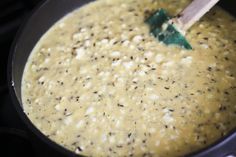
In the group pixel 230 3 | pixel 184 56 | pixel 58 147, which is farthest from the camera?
pixel 230 3

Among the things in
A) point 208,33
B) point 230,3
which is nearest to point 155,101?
point 208,33

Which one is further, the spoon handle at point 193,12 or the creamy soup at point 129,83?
the spoon handle at point 193,12

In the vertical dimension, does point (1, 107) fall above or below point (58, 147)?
below

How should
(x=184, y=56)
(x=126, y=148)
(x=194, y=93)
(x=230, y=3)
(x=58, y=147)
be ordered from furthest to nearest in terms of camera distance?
1. (x=230, y=3)
2. (x=184, y=56)
3. (x=194, y=93)
4. (x=126, y=148)
5. (x=58, y=147)

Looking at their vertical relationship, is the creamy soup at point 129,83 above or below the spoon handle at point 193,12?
below

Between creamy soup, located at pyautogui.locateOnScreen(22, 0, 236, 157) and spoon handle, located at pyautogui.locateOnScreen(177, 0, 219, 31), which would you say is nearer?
creamy soup, located at pyautogui.locateOnScreen(22, 0, 236, 157)

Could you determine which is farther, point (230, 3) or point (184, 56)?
point (230, 3)

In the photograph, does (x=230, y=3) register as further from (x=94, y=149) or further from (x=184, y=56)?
(x=94, y=149)

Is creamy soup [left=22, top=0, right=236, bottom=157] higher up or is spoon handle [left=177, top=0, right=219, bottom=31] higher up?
spoon handle [left=177, top=0, right=219, bottom=31]
